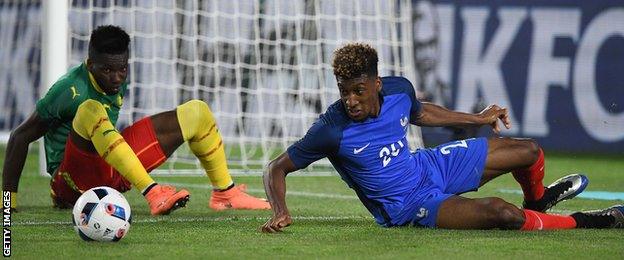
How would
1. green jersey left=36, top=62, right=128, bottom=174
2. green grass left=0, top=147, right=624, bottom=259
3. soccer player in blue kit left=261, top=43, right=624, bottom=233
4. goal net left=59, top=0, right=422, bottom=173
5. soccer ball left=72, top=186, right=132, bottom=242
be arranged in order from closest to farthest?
green grass left=0, top=147, right=624, bottom=259, soccer ball left=72, top=186, right=132, bottom=242, soccer player in blue kit left=261, top=43, right=624, bottom=233, green jersey left=36, top=62, right=128, bottom=174, goal net left=59, top=0, right=422, bottom=173

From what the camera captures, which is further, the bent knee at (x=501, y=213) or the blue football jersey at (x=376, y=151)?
the blue football jersey at (x=376, y=151)

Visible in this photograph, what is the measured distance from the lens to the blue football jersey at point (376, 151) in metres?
6.39

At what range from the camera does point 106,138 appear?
7.07 m

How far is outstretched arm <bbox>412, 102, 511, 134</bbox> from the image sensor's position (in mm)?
6727

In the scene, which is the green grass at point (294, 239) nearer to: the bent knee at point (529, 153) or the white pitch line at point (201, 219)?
the white pitch line at point (201, 219)

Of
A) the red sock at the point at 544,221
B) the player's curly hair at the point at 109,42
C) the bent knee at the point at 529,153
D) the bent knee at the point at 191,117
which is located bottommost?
the red sock at the point at 544,221

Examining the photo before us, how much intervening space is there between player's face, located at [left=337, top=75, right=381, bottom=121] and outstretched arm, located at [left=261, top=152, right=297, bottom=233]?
0.43 m

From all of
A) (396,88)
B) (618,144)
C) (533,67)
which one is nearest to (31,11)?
(533,67)

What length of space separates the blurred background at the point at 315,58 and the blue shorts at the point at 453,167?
13.2 feet

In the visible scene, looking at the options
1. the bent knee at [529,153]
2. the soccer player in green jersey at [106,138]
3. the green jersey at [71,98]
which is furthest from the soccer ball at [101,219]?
the bent knee at [529,153]

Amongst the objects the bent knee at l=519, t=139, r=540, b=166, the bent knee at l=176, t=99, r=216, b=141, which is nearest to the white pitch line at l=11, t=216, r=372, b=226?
the bent knee at l=176, t=99, r=216, b=141

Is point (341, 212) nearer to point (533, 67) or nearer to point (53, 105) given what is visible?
point (53, 105)

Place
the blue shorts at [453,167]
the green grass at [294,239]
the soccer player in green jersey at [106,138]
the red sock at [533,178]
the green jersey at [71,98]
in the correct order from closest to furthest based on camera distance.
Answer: the green grass at [294,239], the blue shorts at [453,167], the red sock at [533,178], the soccer player in green jersey at [106,138], the green jersey at [71,98]

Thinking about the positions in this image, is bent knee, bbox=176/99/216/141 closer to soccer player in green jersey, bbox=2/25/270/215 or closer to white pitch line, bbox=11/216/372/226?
soccer player in green jersey, bbox=2/25/270/215
